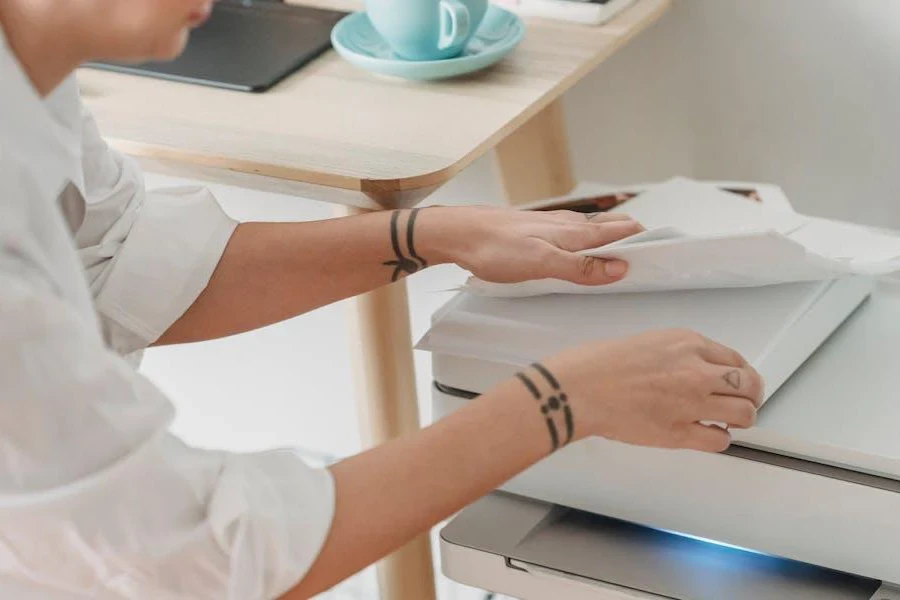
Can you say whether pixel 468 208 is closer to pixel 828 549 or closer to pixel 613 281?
pixel 613 281

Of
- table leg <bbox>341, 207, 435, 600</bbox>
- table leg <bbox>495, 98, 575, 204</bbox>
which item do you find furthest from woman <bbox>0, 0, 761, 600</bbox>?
table leg <bbox>495, 98, 575, 204</bbox>

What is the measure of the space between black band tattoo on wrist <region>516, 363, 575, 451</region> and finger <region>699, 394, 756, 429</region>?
9 cm

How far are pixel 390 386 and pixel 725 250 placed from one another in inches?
15.1

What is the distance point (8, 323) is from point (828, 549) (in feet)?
1.69

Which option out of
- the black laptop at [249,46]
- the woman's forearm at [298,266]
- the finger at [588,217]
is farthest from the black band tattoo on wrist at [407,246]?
the black laptop at [249,46]

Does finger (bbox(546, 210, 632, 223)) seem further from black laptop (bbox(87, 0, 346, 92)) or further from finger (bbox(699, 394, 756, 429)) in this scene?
black laptop (bbox(87, 0, 346, 92))

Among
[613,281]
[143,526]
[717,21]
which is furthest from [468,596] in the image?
[143,526]

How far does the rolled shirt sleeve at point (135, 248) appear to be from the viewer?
95 centimetres

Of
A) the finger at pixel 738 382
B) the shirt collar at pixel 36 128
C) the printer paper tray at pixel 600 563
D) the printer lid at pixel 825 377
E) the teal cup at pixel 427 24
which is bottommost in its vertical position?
the printer paper tray at pixel 600 563

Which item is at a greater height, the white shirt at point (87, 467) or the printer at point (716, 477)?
the white shirt at point (87, 467)

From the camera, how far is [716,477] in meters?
0.85

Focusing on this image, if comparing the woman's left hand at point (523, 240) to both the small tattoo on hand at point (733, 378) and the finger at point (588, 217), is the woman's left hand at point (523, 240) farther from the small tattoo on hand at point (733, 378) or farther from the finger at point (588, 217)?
the small tattoo on hand at point (733, 378)

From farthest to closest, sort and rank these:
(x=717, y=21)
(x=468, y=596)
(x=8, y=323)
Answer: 1. (x=468, y=596)
2. (x=717, y=21)
3. (x=8, y=323)

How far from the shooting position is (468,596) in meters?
1.73
